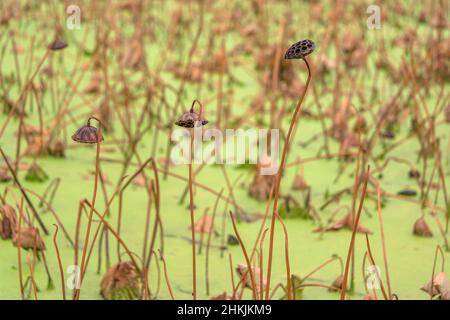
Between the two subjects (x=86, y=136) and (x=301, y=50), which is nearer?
(x=301, y=50)

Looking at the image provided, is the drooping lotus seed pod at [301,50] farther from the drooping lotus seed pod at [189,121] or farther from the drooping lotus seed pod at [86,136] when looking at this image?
the drooping lotus seed pod at [86,136]

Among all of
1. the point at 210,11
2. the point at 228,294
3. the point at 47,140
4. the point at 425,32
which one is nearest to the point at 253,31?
the point at 210,11

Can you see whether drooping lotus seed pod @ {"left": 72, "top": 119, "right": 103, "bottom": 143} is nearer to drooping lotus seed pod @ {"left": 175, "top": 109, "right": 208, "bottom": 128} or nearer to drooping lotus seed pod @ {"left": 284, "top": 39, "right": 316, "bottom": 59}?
drooping lotus seed pod @ {"left": 175, "top": 109, "right": 208, "bottom": 128}

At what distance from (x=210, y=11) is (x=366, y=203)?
2.95 meters

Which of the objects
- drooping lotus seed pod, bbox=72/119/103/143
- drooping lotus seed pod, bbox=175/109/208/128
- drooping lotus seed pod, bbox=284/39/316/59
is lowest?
drooping lotus seed pod, bbox=72/119/103/143

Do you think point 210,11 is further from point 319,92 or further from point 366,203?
point 366,203

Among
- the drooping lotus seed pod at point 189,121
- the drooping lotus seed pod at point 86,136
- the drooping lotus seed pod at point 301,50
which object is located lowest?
the drooping lotus seed pod at point 86,136

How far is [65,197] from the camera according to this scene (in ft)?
9.00

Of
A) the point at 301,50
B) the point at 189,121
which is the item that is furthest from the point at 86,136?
the point at 301,50

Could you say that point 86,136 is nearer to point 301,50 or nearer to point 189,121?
point 189,121

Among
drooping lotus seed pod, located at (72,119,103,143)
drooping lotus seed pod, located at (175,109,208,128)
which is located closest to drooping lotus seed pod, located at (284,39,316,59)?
drooping lotus seed pod, located at (175,109,208,128)

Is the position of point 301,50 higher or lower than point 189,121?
higher

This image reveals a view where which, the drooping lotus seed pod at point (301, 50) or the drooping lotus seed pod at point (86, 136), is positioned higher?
the drooping lotus seed pod at point (301, 50)

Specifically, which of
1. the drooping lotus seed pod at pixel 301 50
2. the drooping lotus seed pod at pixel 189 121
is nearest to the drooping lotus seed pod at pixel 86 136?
the drooping lotus seed pod at pixel 189 121
